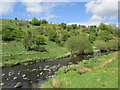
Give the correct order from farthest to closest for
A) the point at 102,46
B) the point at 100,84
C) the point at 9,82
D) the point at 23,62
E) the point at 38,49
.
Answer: the point at 102,46 → the point at 38,49 → the point at 23,62 → the point at 9,82 → the point at 100,84

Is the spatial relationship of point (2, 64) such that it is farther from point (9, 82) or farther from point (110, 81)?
point (110, 81)

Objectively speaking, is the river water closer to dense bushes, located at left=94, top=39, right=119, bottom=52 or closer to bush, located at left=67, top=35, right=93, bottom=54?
bush, located at left=67, top=35, right=93, bottom=54

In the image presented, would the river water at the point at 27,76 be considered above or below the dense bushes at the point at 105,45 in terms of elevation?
below

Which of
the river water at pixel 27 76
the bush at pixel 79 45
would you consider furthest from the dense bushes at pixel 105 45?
the river water at pixel 27 76

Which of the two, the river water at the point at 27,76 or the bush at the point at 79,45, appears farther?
the bush at the point at 79,45

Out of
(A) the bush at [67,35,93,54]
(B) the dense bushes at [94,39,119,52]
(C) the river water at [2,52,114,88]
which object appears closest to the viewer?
(C) the river water at [2,52,114,88]

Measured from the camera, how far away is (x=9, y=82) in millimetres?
21438

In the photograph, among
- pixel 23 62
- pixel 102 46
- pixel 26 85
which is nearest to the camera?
pixel 26 85

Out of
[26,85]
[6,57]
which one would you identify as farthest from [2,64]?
[26,85]

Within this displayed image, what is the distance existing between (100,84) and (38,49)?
4240 cm

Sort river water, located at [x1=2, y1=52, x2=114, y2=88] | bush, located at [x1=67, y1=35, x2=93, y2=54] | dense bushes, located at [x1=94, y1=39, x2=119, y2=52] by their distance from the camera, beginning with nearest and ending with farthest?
river water, located at [x1=2, y1=52, x2=114, y2=88]
bush, located at [x1=67, y1=35, x2=93, y2=54]
dense bushes, located at [x1=94, y1=39, x2=119, y2=52]

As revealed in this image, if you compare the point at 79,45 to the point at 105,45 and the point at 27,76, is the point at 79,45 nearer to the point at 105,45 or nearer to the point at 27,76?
the point at 105,45

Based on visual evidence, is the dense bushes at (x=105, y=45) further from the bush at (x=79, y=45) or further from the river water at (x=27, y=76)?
the river water at (x=27, y=76)

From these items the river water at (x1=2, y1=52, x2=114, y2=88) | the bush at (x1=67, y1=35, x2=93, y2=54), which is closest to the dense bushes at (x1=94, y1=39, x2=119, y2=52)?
the bush at (x1=67, y1=35, x2=93, y2=54)
